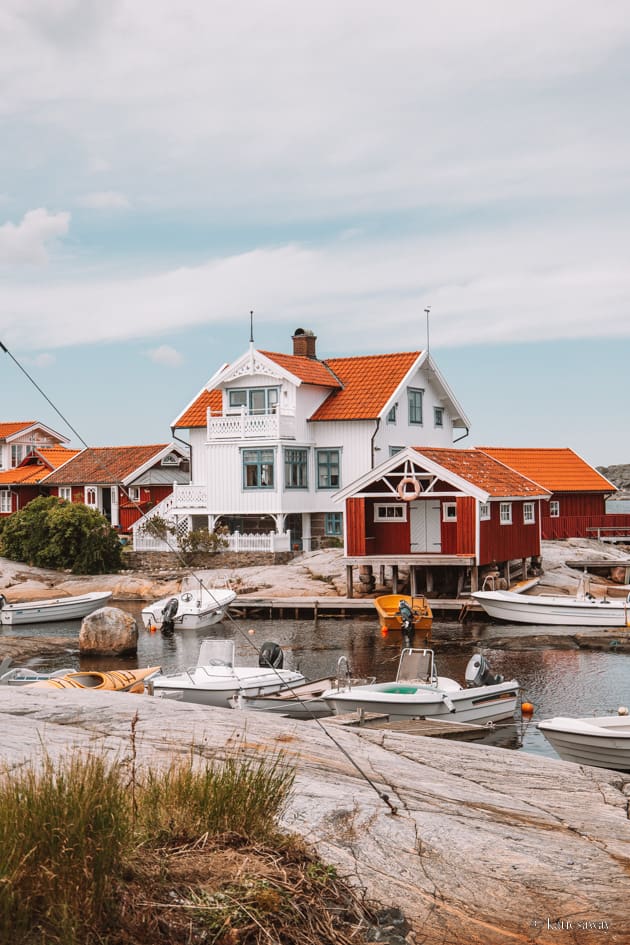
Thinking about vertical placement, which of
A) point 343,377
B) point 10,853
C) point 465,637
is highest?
point 343,377

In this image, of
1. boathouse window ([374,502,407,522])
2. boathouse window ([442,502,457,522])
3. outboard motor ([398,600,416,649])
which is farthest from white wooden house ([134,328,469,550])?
outboard motor ([398,600,416,649])

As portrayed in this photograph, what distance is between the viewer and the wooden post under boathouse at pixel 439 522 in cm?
3825

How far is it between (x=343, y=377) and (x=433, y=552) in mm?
14180

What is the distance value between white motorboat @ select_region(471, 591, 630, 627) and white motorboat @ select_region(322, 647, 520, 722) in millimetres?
13021

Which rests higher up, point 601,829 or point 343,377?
point 343,377

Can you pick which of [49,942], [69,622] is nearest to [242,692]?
[49,942]

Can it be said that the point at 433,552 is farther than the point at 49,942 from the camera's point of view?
Yes

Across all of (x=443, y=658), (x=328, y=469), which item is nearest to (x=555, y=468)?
(x=328, y=469)

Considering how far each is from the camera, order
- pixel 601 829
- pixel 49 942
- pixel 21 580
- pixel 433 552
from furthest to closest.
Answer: pixel 21 580 < pixel 433 552 < pixel 601 829 < pixel 49 942

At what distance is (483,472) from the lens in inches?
1606

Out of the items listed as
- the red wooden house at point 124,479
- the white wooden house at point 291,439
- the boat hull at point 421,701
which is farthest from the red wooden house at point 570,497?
the boat hull at point 421,701

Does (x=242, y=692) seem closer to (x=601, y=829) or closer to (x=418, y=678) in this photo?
(x=418, y=678)

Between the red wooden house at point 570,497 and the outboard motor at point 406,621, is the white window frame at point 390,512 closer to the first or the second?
the outboard motor at point 406,621

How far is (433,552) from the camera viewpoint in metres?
40.9
